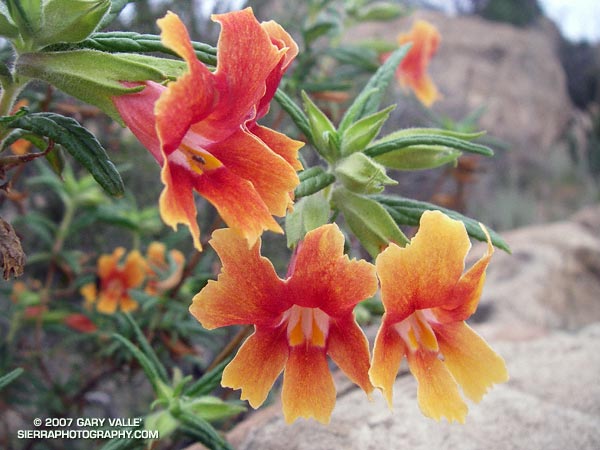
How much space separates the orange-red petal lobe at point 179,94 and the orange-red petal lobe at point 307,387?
1.20ft

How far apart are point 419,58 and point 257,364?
6.56 ft

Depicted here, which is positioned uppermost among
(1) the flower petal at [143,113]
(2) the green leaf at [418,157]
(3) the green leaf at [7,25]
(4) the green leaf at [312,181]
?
(3) the green leaf at [7,25]

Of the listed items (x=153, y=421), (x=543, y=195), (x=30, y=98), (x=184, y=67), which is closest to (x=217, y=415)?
(x=153, y=421)

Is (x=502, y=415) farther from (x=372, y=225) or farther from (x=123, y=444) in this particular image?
(x=123, y=444)

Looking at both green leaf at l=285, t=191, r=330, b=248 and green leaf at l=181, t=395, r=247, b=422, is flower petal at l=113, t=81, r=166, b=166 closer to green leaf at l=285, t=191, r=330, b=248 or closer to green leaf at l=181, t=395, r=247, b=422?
green leaf at l=285, t=191, r=330, b=248

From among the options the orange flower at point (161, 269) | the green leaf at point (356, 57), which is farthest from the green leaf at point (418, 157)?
the green leaf at point (356, 57)

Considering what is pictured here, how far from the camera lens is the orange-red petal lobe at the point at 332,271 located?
2.48ft

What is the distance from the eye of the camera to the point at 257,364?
0.82 m

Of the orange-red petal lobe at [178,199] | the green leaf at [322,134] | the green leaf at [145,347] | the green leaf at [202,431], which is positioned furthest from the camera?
the green leaf at [145,347]

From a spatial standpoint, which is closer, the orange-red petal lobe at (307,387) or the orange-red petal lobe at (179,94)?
the orange-red petal lobe at (179,94)

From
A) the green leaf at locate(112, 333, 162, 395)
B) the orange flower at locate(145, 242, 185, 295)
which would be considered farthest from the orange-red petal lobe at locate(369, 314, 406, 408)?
the orange flower at locate(145, 242, 185, 295)

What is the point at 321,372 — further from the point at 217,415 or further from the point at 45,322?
the point at 45,322

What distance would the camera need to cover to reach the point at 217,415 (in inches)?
45.7

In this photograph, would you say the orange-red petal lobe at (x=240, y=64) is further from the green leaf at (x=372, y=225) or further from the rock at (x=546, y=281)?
the rock at (x=546, y=281)
